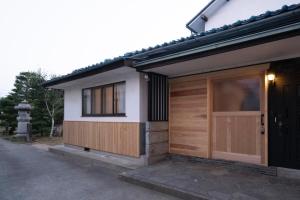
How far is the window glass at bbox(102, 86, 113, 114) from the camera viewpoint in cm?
739

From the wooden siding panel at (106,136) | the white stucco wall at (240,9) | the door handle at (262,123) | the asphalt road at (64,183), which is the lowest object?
the asphalt road at (64,183)

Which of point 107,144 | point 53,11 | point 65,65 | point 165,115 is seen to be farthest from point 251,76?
point 65,65

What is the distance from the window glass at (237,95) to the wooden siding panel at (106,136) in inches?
87.9

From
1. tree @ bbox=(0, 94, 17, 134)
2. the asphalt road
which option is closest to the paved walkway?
the asphalt road

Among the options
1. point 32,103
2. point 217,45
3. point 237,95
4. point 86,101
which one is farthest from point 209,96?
point 32,103

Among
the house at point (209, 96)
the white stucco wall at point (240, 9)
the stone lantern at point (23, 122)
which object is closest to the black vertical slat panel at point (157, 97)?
the house at point (209, 96)

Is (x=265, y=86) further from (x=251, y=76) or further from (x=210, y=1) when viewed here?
(x=210, y=1)

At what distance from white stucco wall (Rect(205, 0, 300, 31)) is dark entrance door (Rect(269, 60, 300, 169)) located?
4785 millimetres

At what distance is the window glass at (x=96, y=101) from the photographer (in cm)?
792

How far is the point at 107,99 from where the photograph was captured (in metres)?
7.57

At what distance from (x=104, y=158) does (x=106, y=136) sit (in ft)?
2.33

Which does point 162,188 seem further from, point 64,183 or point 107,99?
point 107,99

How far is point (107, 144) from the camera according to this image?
735 cm

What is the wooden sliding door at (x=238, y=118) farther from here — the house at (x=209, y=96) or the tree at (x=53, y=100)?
the tree at (x=53, y=100)
